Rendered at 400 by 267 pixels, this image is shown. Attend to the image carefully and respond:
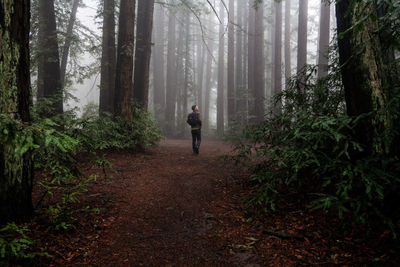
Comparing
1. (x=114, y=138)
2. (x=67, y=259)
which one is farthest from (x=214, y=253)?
(x=114, y=138)

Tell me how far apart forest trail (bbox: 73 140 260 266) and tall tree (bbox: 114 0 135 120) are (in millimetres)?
3074

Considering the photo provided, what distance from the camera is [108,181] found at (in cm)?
508

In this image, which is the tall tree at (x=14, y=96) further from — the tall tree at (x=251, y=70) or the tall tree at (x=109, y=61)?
the tall tree at (x=251, y=70)

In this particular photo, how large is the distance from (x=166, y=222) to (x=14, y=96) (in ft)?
8.85

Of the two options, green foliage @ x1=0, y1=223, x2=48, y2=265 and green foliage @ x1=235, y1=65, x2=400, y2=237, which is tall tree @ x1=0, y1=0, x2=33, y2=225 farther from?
green foliage @ x1=235, y1=65, x2=400, y2=237

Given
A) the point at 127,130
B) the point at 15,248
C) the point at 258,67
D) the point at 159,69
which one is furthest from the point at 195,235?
the point at 159,69

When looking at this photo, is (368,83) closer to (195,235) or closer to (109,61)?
(195,235)

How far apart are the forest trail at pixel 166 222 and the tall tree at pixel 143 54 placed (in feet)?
16.3

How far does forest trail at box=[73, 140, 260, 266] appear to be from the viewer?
8.82 ft

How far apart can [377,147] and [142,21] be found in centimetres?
1056

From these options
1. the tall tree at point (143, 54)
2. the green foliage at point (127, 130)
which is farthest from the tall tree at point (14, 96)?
the tall tree at point (143, 54)

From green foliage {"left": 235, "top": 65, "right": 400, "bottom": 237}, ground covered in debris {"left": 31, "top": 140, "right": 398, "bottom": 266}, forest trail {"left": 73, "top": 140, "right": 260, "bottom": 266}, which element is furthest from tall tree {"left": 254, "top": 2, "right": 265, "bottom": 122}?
ground covered in debris {"left": 31, "top": 140, "right": 398, "bottom": 266}

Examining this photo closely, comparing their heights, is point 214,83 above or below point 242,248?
above

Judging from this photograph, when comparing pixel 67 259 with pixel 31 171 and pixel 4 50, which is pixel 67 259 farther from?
pixel 4 50
